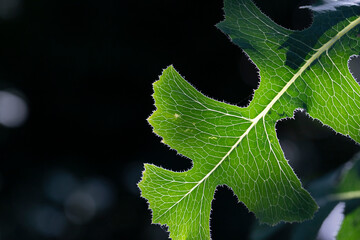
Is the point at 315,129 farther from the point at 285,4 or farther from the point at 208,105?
the point at 208,105

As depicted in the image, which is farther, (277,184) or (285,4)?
(285,4)

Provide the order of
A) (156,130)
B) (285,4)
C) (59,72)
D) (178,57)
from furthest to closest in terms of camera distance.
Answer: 1. (59,72)
2. (178,57)
3. (285,4)
4. (156,130)

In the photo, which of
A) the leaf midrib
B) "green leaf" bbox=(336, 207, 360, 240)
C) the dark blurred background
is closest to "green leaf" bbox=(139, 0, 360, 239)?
the leaf midrib

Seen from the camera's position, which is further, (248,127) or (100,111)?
(100,111)

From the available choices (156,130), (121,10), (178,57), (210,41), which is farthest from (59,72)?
(156,130)

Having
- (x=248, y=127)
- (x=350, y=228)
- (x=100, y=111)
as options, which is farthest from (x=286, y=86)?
(x=100, y=111)

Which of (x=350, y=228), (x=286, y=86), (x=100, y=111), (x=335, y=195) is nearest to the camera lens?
(x=286, y=86)

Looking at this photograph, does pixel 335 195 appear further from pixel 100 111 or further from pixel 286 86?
pixel 100 111
